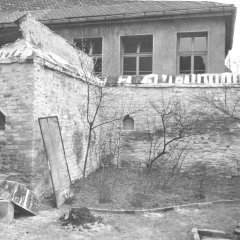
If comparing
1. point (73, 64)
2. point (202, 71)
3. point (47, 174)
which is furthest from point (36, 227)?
point (202, 71)

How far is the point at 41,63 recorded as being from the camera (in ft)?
23.7

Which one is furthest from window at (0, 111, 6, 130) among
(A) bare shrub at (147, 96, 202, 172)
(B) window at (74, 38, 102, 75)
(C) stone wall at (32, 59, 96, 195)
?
(B) window at (74, 38, 102, 75)

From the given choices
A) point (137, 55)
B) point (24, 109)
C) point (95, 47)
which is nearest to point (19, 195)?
point (24, 109)

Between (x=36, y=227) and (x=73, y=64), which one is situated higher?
(x=73, y=64)

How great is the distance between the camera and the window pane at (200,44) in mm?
13477

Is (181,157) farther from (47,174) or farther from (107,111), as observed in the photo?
(47,174)

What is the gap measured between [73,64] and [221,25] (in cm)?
664

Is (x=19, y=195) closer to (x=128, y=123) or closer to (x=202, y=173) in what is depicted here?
(x=128, y=123)

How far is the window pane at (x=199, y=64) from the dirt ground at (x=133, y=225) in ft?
24.5

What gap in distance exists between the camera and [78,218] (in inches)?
232

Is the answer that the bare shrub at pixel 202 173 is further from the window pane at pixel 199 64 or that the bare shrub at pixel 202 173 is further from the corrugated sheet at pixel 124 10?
the corrugated sheet at pixel 124 10

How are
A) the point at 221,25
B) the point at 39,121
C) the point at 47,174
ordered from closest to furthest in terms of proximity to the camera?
the point at 39,121
the point at 47,174
the point at 221,25

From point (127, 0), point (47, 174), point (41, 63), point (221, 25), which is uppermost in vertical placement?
point (127, 0)

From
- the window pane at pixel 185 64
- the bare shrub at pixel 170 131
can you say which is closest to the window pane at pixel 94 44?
the window pane at pixel 185 64
